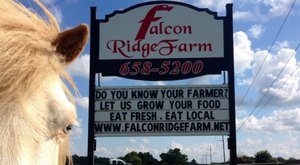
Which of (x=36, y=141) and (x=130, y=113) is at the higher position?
(x=130, y=113)

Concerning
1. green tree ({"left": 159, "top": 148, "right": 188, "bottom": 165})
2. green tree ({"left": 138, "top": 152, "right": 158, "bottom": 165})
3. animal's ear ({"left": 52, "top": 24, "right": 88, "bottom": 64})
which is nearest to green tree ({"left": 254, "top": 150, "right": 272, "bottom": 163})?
green tree ({"left": 159, "top": 148, "right": 188, "bottom": 165})

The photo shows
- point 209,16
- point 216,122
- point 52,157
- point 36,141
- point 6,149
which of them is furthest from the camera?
point 209,16

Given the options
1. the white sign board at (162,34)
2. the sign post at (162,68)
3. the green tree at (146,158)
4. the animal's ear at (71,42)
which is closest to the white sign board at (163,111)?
the sign post at (162,68)

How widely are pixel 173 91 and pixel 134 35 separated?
3.84 feet

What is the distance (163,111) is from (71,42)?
209 inches

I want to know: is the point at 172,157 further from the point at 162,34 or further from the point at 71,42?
the point at 71,42

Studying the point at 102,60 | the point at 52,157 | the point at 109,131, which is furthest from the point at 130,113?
the point at 52,157

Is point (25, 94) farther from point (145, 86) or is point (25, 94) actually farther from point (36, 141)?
point (145, 86)

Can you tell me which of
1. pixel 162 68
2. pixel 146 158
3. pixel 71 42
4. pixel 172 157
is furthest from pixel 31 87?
pixel 172 157

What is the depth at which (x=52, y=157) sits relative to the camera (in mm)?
1257

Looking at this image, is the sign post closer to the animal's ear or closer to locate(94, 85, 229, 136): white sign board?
locate(94, 85, 229, 136): white sign board

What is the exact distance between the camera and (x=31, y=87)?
43.8 inches

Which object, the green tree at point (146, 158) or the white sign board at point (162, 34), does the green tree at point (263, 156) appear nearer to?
the green tree at point (146, 158)

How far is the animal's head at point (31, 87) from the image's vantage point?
3.43ft
